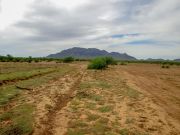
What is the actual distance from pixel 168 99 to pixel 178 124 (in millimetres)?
7251

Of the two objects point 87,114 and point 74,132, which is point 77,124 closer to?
point 74,132

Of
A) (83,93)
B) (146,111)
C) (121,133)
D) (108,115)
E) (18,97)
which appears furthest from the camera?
(83,93)

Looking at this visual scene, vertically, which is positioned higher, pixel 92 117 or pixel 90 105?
pixel 90 105

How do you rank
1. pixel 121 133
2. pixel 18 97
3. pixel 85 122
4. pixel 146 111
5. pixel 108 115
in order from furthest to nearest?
pixel 18 97, pixel 146 111, pixel 108 115, pixel 85 122, pixel 121 133

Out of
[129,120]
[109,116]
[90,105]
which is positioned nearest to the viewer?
[129,120]

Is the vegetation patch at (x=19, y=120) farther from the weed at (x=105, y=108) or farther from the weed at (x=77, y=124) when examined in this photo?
the weed at (x=105, y=108)

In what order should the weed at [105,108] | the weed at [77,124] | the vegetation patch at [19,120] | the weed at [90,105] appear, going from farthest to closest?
1. the weed at [90,105]
2. the weed at [105,108]
3. the weed at [77,124]
4. the vegetation patch at [19,120]

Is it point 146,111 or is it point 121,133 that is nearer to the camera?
point 121,133

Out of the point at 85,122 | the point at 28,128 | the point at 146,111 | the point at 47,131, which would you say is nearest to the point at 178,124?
the point at 146,111

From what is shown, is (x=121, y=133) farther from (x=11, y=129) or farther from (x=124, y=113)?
(x=11, y=129)

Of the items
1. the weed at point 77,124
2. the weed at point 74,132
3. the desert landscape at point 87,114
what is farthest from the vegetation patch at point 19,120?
the weed at point 77,124

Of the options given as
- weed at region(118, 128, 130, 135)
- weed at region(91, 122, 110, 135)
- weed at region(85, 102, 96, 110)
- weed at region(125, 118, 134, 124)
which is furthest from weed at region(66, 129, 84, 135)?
weed at region(85, 102, 96, 110)

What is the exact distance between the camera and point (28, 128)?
12.0 meters

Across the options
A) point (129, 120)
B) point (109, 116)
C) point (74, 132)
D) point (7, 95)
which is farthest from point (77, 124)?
point (7, 95)
